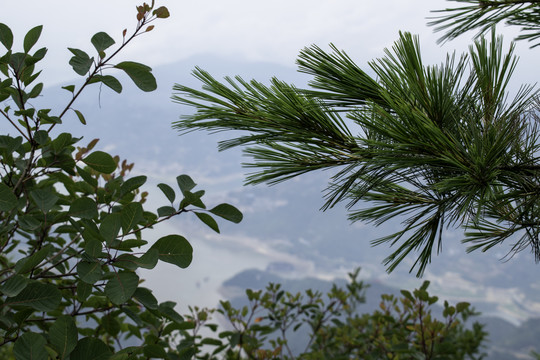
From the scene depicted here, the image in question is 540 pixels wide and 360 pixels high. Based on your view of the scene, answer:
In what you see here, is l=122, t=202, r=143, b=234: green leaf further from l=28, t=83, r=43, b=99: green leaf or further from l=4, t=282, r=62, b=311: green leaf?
l=28, t=83, r=43, b=99: green leaf

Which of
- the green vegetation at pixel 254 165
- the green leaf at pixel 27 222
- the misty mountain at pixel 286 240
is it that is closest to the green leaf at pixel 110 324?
the green vegetation at pixel 254 165

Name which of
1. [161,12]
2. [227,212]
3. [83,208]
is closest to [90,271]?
[83,208]

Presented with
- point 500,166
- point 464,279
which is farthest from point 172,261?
point 464,279

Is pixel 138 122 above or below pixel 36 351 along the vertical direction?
above

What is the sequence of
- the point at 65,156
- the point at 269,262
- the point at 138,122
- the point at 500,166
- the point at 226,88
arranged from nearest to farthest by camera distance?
the point at 65,156, the point at 500,166, the point at 226,88, the point at 269,262, the point at 138,122

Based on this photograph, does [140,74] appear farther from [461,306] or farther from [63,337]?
[461,306]

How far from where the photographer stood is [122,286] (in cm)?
62

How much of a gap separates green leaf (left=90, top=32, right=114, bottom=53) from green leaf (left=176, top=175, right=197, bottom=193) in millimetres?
257

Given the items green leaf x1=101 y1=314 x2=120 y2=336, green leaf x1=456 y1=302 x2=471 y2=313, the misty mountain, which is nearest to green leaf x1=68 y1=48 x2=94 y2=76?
green leaf x1=101 y1=314 x2=120 y2=336

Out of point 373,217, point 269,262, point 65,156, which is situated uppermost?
point 269,262

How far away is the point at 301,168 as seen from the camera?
114 cm

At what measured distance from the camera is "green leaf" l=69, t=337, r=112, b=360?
0.64 metres

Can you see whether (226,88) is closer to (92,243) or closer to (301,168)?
(301,168)

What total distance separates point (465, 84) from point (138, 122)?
6739 centimetres
